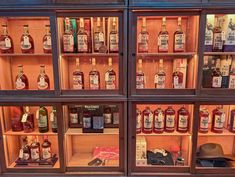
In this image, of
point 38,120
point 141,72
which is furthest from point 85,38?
point 38,120

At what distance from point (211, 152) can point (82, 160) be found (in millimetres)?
1052

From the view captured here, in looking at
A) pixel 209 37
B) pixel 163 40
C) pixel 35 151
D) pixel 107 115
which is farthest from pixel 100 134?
pixel 209 37

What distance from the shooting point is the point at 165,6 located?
1.56 metres

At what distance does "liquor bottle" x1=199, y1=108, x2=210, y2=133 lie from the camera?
1.86 m

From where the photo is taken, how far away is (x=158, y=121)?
189 centimetres

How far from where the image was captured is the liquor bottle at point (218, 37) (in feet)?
5.78

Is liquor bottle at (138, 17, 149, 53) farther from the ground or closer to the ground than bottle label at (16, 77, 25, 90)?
farther from the ground

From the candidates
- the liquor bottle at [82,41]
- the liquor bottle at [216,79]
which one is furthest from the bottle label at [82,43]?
the liquor bottle at [216,79]

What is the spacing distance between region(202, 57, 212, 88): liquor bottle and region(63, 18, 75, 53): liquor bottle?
3.27 feet

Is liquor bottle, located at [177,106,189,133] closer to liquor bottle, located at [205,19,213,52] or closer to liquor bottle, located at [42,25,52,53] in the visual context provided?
liquor bottle, located at [205,19,213,52]

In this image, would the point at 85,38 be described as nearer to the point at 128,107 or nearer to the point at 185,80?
the point at 128,107

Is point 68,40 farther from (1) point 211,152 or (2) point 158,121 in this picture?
(1) point 211,152

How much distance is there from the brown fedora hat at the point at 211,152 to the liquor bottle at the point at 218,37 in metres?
0.78

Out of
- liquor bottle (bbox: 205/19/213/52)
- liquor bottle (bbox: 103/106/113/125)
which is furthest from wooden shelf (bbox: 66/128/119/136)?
liquor bottle (bbox: 205/19/213/52)
